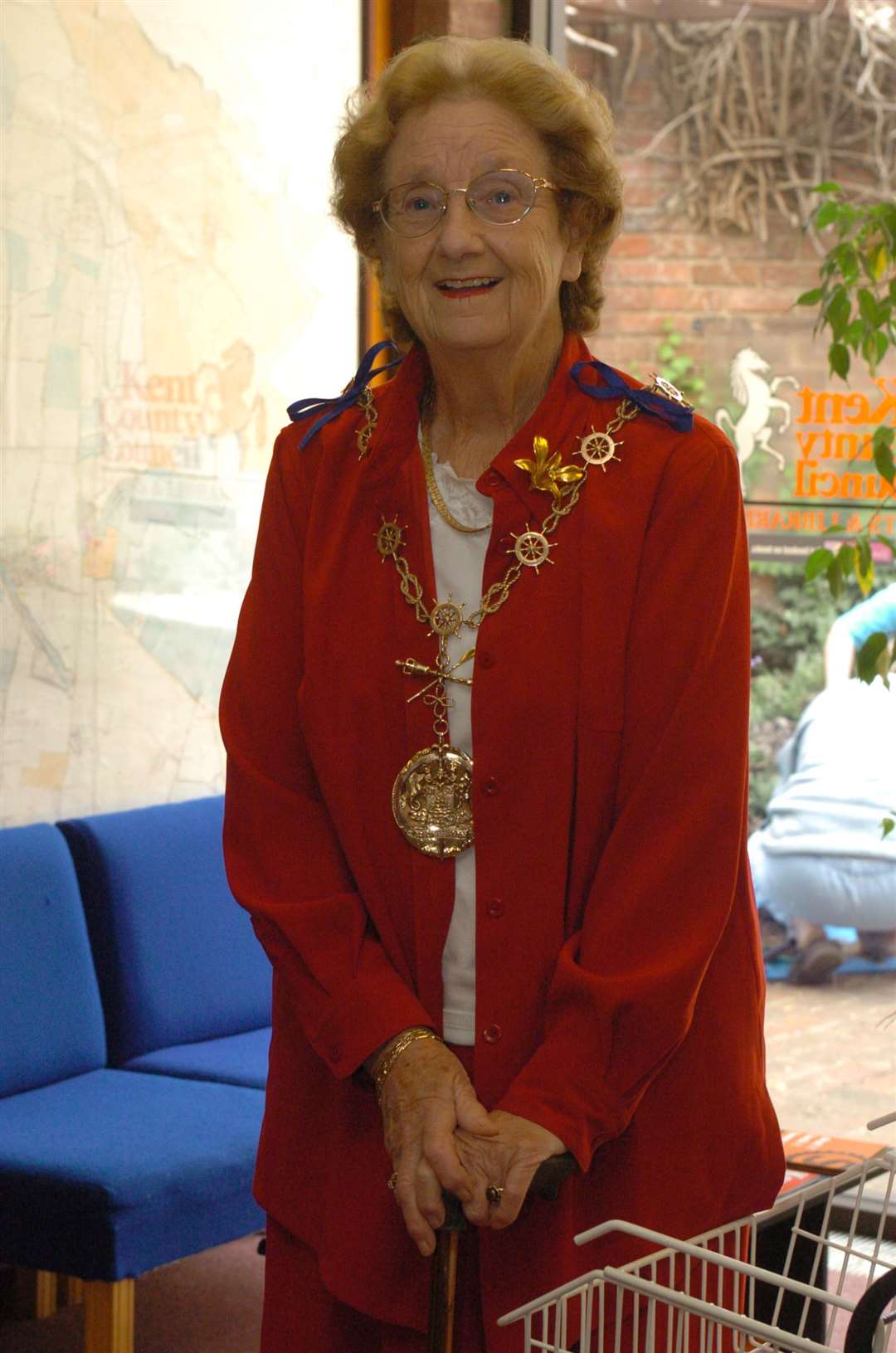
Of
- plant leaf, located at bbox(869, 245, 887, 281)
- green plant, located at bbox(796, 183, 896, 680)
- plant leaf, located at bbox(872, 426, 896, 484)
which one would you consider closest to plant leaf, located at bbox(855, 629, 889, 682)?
green plant, located at bbox(796, 183, 896, 680)

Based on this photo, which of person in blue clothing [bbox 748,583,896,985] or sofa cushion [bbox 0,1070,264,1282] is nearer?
sofa cushion [bbox 0,1070,264,1282]

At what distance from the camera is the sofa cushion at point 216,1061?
10.3 ft

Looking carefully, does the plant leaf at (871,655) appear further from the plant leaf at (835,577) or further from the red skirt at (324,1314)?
the red skirt at (324,1314)

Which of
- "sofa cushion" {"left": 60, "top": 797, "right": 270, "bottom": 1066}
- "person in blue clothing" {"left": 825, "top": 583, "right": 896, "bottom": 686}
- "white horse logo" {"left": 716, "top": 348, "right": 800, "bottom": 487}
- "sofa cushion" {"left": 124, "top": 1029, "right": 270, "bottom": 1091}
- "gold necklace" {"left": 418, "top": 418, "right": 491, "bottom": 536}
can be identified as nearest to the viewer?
"gold necklace" {"left": 418, "top": 418, "right": 491, "bottom": 536}

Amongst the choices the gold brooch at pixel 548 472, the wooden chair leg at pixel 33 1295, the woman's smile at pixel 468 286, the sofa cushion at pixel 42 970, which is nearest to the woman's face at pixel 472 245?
the woman's smile at pixel 468 286

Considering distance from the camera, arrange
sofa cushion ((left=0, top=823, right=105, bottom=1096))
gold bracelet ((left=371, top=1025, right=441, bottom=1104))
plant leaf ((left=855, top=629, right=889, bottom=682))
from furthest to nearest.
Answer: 1. sofa cushion ((left=0, top=823, right=105, bottom=1096))
2. plant leaf ((left=855, top=629, right=889, bottom=682))
3. gold bracelet ((left=371, top=1025, right=441, bottom=1104))

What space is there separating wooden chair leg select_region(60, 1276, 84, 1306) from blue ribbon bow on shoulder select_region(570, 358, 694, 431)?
2.44 metres

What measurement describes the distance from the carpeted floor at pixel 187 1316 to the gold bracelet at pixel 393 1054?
187 centimetres

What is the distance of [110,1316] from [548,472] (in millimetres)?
1751

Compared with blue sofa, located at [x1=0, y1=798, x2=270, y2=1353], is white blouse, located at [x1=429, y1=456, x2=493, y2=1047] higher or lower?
higher

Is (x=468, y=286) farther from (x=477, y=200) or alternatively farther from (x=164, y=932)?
(x=164, y=932)

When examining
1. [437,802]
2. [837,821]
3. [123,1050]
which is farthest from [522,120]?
[837,821]

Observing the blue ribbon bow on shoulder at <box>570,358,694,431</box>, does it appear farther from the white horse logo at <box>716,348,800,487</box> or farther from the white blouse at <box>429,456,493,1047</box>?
the white horse logo at <box>716,348,800,487</box>

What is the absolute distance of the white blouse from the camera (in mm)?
1495
